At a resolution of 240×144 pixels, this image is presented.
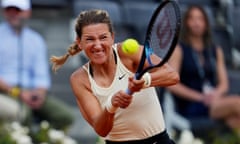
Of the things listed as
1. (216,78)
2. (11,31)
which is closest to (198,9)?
(216,78)

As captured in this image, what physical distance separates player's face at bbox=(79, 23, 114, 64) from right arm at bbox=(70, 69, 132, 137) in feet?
0.58

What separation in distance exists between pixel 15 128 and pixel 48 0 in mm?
1676

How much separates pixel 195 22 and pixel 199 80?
1.51ft

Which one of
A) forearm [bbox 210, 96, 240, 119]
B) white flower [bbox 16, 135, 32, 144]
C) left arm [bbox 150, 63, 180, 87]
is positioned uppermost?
left arm [bbox 150, 63, 180, 87]

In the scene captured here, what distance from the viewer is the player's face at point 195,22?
20.1 feet

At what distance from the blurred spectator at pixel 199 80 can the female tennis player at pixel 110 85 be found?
231 cm

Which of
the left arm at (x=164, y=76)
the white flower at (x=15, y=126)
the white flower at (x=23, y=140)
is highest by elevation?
the left arm at (x=164, y=76)

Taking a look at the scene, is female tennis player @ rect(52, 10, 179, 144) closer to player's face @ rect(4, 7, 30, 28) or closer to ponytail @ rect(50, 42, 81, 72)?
ponytail @ rect(50, 42, 81, 72)

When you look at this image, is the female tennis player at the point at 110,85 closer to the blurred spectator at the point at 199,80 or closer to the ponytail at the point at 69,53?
the ponytail at the point at 69,53

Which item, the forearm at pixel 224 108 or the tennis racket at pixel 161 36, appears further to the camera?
the forearm at pixel 224 108

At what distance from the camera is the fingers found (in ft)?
10.5

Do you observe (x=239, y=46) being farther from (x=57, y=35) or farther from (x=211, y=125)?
(x=57, y=35)

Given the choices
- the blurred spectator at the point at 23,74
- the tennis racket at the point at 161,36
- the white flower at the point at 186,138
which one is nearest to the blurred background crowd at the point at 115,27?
the blurred spectator at the point at 23,74

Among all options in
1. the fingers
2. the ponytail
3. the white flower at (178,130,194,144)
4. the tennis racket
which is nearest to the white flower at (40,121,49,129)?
the white flower at (178,130,194,144)
